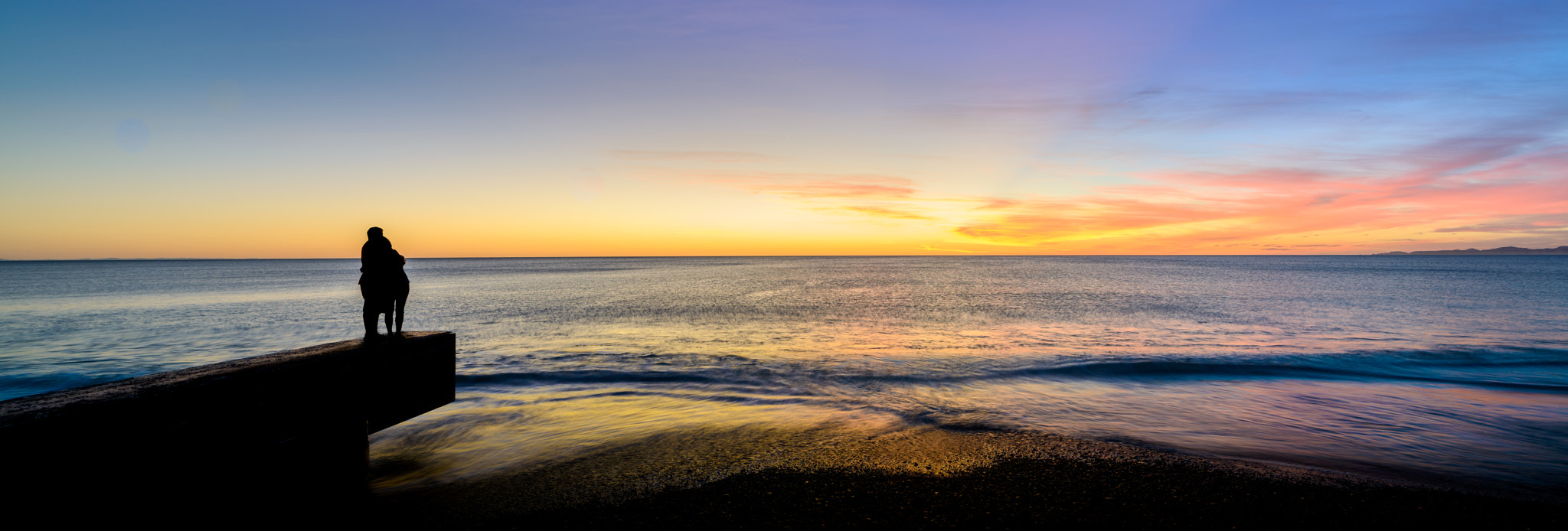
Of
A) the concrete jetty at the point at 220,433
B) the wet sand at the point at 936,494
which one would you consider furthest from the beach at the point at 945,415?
the concrete jetty at the point at 220,433

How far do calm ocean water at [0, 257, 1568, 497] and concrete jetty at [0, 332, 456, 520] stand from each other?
3.59 feet

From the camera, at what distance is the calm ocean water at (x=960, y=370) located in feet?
31.4

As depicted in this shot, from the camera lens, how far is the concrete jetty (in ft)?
15.4

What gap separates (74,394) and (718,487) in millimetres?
6098

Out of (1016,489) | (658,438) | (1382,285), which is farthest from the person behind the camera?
(1382,285)

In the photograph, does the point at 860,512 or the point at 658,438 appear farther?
the point at 658,438

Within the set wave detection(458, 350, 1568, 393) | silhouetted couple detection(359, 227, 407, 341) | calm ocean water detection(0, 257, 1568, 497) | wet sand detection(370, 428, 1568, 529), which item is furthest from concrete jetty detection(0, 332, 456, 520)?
wave detection(458, 350, 1568, 393)

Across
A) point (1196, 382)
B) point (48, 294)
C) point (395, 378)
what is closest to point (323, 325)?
point (395, 378)

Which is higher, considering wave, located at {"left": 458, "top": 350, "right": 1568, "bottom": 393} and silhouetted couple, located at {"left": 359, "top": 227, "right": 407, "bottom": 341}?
silhouetted couple, located at {"left": 359, "top": 227, "right": 407, "bottom": 341}

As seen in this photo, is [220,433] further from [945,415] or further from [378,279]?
[945,415]

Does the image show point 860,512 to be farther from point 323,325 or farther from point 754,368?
point 323,325

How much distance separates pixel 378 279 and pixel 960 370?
1330 cm

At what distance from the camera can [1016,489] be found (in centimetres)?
687

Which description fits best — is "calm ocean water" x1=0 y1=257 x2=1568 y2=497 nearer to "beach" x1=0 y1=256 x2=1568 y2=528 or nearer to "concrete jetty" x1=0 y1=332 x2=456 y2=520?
"beach" x1=0 y1=256 x2=1568 y2=528
